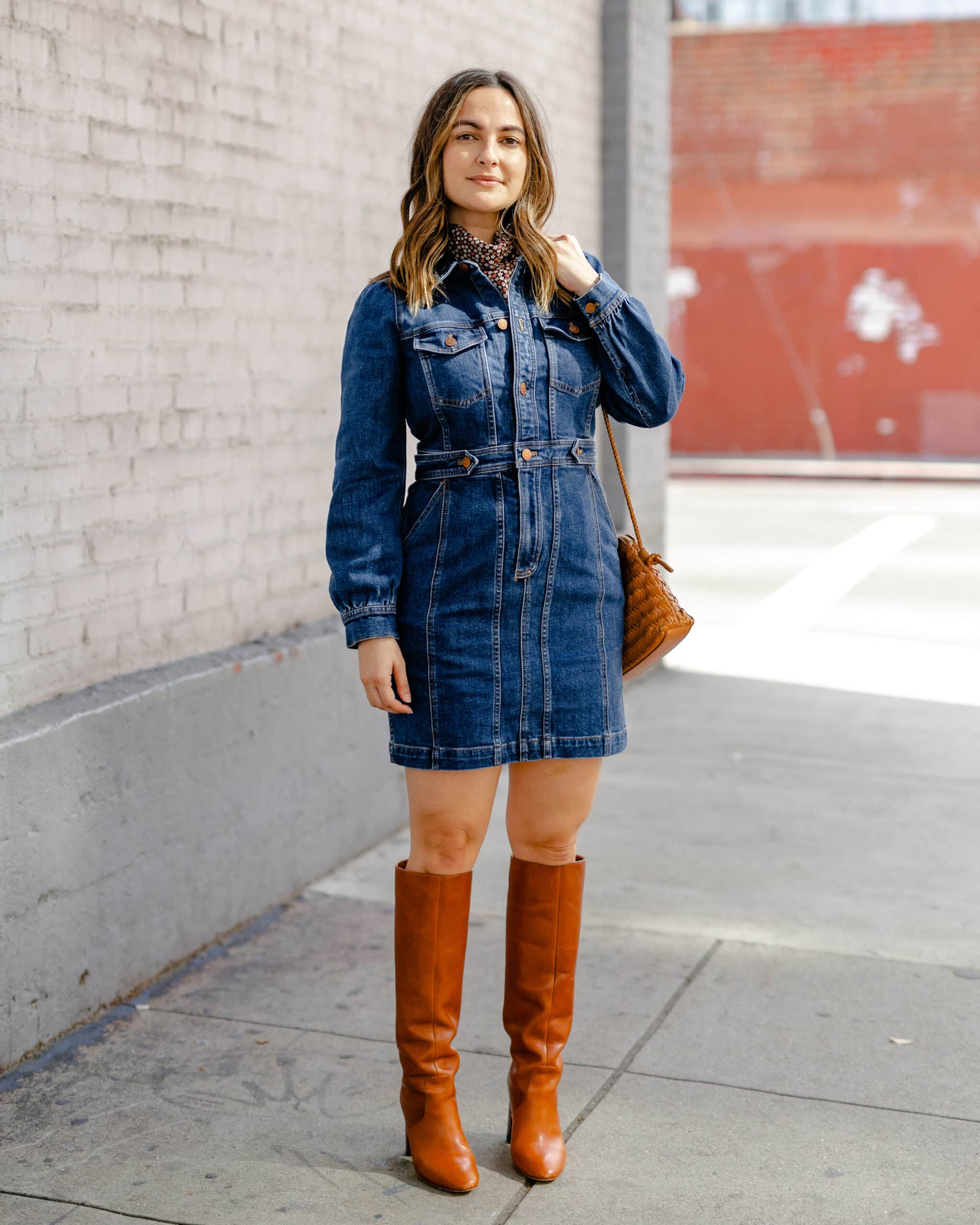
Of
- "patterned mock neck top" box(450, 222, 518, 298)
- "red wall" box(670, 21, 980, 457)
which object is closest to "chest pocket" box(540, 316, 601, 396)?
"patterned mock neck top" box(450, 222, 518, 298)

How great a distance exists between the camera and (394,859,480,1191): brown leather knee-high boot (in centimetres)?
297

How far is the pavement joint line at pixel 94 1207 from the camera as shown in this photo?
2.87 metres

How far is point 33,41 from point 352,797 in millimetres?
2543

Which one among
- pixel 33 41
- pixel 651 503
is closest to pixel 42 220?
pixel 33 41

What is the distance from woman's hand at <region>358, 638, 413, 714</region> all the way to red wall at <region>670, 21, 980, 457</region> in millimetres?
A: 19212

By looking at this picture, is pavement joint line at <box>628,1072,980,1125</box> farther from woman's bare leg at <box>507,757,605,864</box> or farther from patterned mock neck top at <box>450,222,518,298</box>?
patterned mock neck top at <box>450,222,518,298</box>

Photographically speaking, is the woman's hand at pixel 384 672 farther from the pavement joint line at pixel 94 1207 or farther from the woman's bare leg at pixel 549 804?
the pavement joint line at pixel 94 1207

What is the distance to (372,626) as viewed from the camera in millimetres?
2834

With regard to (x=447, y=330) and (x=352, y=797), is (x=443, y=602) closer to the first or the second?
(x=447, y=330)

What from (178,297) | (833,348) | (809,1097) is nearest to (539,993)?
(809,1097)

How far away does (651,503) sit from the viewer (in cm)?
827

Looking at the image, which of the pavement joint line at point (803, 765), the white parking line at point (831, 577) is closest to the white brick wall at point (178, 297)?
the pavement joint line at point (803, 765)

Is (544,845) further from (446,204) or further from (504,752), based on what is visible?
(446,204)

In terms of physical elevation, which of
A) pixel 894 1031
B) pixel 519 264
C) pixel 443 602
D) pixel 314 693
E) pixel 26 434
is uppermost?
pixel 519 264
